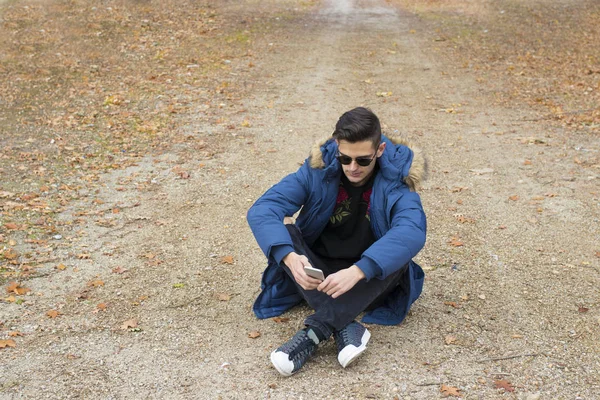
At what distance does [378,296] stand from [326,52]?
10.9 metres

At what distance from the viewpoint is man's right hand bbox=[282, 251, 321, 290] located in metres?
3.69

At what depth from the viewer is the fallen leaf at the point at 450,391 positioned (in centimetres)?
361

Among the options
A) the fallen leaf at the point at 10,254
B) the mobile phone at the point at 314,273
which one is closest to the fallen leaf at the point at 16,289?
the fallen leaf at the point at 10,254

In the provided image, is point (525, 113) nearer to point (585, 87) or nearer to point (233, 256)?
point (585, 87)

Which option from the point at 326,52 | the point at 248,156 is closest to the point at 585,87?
the point at 326,52

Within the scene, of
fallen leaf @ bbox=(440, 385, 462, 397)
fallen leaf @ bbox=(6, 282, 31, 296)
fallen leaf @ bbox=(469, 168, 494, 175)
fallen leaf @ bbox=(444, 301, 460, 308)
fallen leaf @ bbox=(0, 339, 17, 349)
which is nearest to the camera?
fallen leaf @ bbox=(440, 385, 462, 397)

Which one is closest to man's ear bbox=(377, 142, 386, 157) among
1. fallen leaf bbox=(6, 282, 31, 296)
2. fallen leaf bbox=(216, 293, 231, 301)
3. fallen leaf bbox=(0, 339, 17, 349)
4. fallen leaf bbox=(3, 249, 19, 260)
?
fallen leaf bbox=(216, 293, 231, 301)

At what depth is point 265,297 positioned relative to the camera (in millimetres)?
4445

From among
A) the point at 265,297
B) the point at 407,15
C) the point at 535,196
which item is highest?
the point at 265,297

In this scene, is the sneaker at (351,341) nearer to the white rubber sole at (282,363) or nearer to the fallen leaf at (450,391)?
the white rubber sole at (282,363)

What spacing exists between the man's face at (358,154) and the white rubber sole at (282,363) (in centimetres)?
112

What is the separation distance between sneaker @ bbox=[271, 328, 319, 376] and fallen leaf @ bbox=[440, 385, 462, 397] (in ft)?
2.45

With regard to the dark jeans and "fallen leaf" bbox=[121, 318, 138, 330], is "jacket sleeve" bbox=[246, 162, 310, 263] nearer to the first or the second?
the dark jeans

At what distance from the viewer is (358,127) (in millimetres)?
3809
